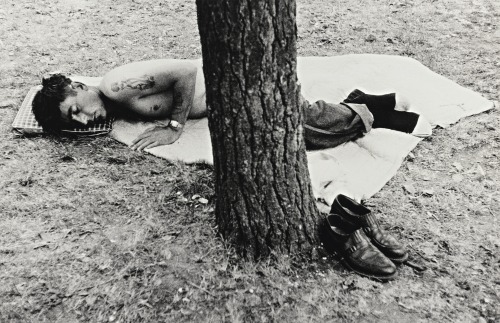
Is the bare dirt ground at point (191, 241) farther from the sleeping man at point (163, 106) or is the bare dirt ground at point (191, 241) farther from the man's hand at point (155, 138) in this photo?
the sleeping man at point (163, 106)

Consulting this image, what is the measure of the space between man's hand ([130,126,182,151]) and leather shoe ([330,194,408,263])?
1.71 m

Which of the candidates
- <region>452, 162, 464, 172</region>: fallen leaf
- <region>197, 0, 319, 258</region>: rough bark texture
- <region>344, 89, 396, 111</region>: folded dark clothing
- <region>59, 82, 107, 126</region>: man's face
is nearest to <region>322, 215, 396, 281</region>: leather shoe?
<region>197, 0, 319, 258</region>: rough bark texture

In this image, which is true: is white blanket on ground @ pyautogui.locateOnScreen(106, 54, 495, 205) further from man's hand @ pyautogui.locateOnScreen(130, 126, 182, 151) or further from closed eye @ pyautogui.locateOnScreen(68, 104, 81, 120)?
closed eye @ pyautogui.locateOnScreen(68, 104, 81, 120)

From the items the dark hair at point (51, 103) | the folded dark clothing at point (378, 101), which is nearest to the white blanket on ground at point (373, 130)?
the folded dark clothing at point (378, 101)

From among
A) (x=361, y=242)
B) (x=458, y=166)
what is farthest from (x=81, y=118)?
(x=458, y=166)

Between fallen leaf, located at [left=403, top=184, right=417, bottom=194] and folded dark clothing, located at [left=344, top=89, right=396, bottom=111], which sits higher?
folded dark clothing, located at [left=344, top=89, right=396, bottom=111]

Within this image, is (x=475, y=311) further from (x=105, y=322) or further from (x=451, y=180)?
(x=105, y=322)

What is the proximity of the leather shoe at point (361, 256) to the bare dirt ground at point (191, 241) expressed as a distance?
0.06 metres

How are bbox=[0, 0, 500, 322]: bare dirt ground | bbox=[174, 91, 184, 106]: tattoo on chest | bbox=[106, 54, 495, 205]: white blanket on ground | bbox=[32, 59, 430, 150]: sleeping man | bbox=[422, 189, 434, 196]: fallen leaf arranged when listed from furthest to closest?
bbox=[174, 91, 184, 106]: tattoo on chest
bbox=[32, 59, 430, 150]: sleeping man
bbox=[106, 54, 495, 205]: white blanket on ground
bbox=[422, 189, 434, 196]: fallen leaf
bbox=[0, 0, 500, 322]: bare dirt ground

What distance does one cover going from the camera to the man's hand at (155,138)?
398 centimetres

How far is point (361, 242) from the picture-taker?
2.72 m

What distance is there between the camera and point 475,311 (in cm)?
250

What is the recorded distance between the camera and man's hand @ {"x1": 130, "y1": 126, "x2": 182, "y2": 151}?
3982mm

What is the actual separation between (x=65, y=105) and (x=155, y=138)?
82 centimetres
